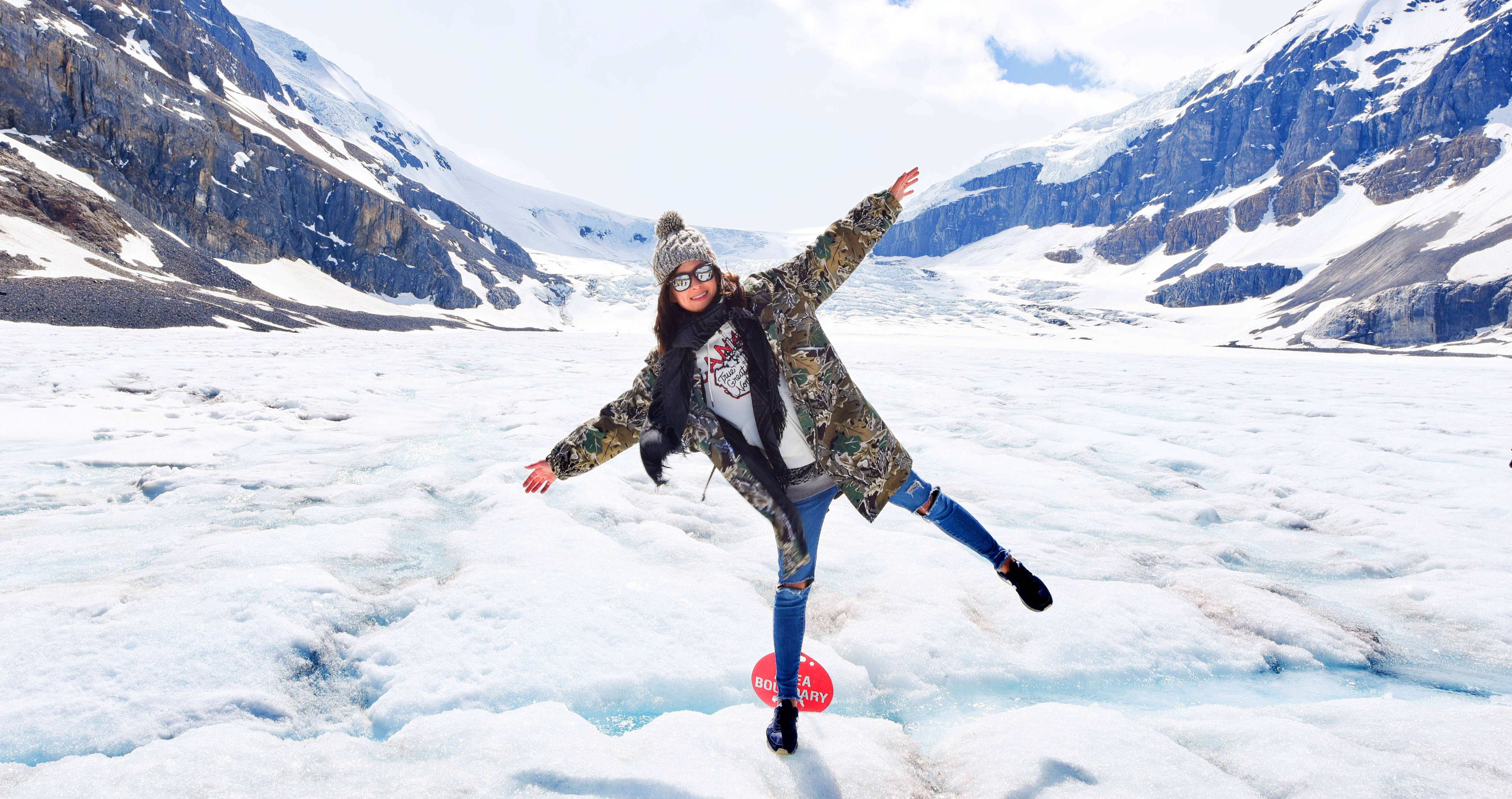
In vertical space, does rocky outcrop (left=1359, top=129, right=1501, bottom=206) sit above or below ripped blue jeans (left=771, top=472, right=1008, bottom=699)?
above

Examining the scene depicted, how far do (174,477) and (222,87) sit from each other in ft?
311

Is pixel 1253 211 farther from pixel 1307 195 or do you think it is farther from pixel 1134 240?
pixel 1134 240

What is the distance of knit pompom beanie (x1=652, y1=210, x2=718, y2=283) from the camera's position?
2623 millimetres

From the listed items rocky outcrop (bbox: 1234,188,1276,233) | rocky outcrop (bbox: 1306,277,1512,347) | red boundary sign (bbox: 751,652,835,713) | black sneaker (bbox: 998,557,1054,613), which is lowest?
red boundary sign (bbox: 751,652,835,713)

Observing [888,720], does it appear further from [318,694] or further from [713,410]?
[318,694]

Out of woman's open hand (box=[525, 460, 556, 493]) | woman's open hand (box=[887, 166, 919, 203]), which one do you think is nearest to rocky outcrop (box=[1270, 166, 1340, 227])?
woman's open hand (box=[887, 166, 919, 203])

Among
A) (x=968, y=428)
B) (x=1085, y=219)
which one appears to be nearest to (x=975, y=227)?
(x=1085, y=219)

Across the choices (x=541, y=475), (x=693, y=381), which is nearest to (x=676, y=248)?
(x=693, y=381)

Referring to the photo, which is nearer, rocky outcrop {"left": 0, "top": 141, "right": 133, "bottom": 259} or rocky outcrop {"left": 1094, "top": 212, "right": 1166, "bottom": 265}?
rocky outcrop {"left": 0, "top": 141, "right": 133, "bottom": 259}

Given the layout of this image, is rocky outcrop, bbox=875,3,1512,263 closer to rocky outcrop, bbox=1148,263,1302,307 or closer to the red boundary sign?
rocky outcrop, bbox=1148,263,1302,307

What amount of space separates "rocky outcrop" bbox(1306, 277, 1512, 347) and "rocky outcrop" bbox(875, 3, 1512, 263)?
193 feet

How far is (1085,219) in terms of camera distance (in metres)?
172

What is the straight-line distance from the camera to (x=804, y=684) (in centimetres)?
290

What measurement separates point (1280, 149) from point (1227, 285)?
6248 cm
